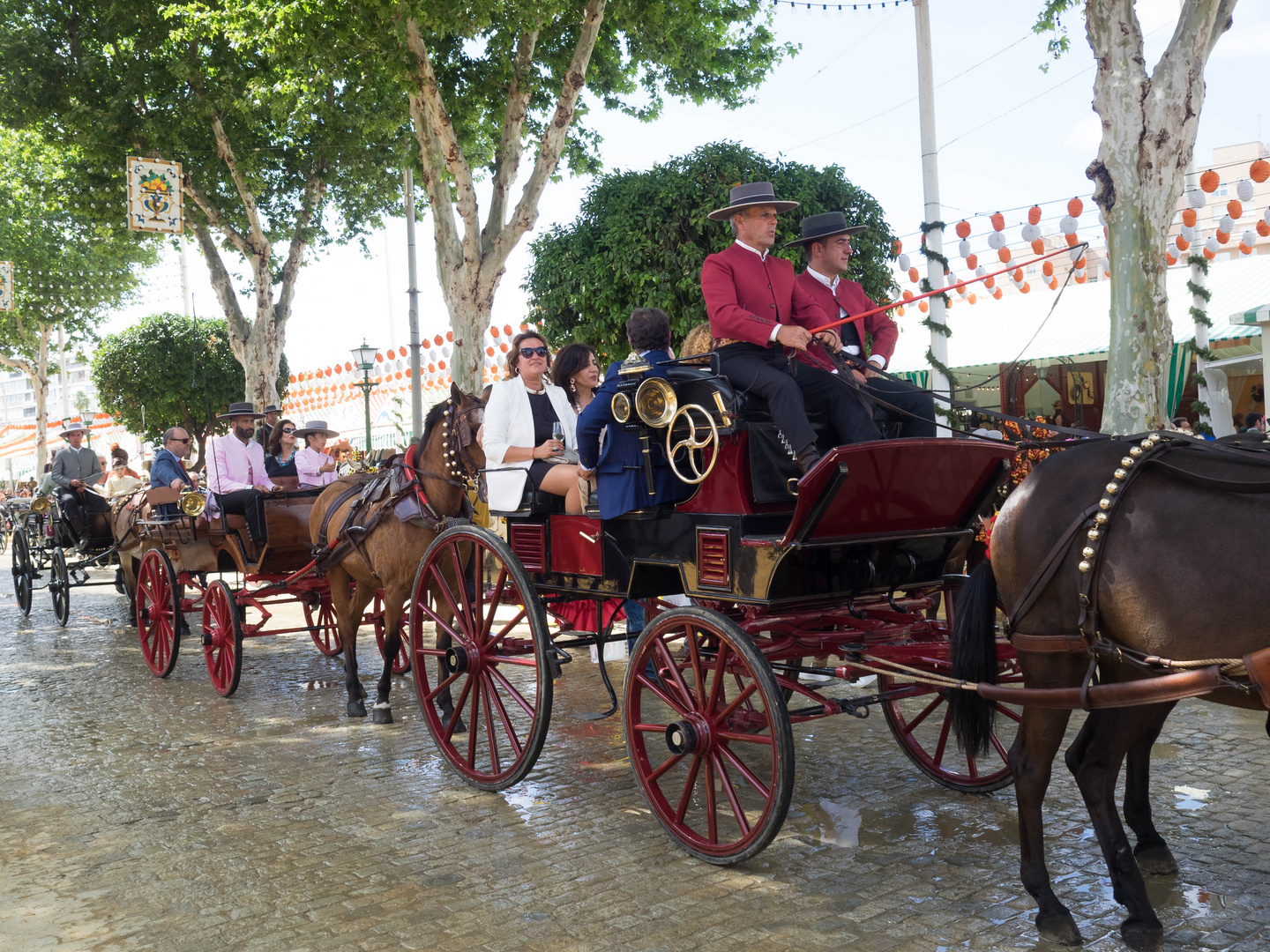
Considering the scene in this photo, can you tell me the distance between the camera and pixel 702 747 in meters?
4.16

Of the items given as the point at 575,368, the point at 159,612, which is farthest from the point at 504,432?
the point at 159,612

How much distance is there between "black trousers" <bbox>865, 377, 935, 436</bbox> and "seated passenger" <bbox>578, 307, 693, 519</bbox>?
0.98 meters

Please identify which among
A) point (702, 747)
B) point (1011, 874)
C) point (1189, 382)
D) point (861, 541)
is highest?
point (1189, 382)

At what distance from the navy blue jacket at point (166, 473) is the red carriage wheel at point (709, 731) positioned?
6.55 meters

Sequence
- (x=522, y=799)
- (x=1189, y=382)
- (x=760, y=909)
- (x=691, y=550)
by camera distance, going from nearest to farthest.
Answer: (x=760, y=909)
(x=691, y=550)
(x=522, y=799)
(x=1189, y=382)

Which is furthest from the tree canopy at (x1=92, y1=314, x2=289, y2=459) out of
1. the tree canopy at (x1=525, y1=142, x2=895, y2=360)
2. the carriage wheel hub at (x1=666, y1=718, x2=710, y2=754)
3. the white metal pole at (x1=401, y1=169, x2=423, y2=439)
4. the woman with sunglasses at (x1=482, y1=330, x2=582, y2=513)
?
the carriage wheel hub at (x1=666, y1=718, x2=710, y2=754)

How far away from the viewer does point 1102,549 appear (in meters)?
3.34

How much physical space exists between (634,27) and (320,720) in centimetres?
964

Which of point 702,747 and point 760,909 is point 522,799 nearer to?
point 702,747

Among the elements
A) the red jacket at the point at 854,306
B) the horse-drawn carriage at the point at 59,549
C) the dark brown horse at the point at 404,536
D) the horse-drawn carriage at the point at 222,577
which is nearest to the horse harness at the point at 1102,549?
the red jacket at the point at 854,306

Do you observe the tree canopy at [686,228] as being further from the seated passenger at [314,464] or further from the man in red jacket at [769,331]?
the man in red jacket at [769,331]

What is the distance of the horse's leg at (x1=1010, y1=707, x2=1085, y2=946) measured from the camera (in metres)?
3.54

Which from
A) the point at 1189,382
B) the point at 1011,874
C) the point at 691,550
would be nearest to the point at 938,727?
the point at 1011,874

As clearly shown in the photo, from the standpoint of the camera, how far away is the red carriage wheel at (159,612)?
8422mm
